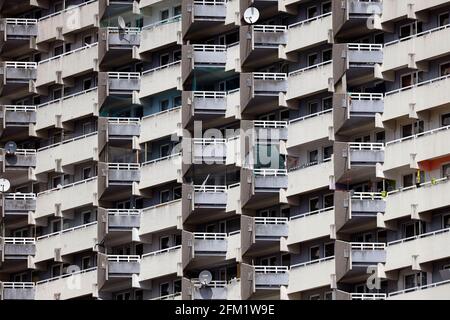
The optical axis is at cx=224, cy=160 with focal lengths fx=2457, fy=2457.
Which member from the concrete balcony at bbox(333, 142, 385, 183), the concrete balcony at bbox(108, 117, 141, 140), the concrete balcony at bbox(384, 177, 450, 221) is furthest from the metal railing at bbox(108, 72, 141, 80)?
the concrete balcony at bbox(384, 177, 450, 221)

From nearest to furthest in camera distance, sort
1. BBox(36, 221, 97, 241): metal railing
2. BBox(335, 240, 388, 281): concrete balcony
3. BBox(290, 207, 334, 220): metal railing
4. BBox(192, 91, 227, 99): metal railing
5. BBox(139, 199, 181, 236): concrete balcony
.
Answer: BBox(335, 240, 388, 281): concrete balcony
BBox(290, 207, 334, 220): metal railing
BBox(192, 91, 227, 99): metal railing
BBox(139, 199, 181, 236): concrete balcony
BBox(36, 221, 97, 241): metal railing

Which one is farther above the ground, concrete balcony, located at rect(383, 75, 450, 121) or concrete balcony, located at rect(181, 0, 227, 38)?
concrete balcony, located at rect(181, 0, 227, 38)

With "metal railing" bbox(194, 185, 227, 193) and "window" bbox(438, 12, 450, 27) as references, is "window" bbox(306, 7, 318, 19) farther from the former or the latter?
"metal railing" bbox(194, 185, 227, 193)

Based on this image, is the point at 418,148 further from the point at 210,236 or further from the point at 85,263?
the point at 85,263

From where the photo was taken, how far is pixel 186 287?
405 feet

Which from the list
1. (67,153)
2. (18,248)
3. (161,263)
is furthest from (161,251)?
(18,248)

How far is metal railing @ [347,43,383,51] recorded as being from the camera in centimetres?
11800

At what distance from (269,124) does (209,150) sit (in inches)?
165

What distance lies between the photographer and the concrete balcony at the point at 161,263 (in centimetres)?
12456

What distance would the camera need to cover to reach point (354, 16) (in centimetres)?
11856

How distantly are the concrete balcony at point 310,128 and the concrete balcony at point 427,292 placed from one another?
30.2ft

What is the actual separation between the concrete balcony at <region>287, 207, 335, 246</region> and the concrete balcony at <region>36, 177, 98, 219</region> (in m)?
13.6

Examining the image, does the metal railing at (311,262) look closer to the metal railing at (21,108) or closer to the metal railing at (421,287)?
the metal railing at (421,287)
